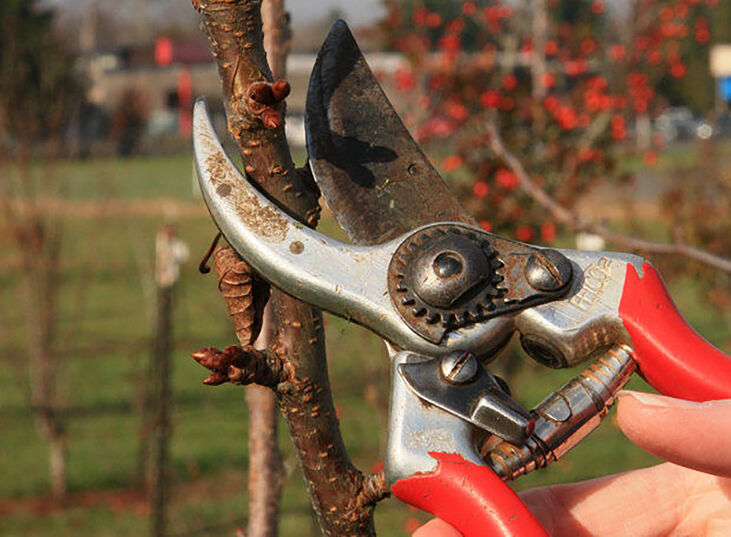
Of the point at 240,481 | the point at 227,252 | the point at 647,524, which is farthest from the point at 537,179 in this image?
the point at 227,252

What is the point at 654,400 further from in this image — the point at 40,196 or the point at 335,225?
the point at 40,196

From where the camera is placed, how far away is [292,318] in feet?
4.81

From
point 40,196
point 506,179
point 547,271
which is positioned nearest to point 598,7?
point 506,179

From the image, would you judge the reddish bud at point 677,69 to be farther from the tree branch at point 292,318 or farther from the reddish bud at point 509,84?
the tree branch at point 292,318

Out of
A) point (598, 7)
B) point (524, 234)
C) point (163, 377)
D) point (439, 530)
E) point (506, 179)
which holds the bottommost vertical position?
point (163, 377)

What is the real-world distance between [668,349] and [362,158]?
632 mm

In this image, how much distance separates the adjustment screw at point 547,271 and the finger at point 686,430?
0.79ft

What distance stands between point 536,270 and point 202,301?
443 inches

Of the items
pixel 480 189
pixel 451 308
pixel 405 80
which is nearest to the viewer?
pixel 451 308

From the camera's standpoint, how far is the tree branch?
135cm

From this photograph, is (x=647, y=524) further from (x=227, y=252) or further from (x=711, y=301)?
(x=711, y=301)

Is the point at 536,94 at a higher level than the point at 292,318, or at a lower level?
lower

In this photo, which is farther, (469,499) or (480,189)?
(480,189)

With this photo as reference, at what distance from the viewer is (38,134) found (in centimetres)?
644
